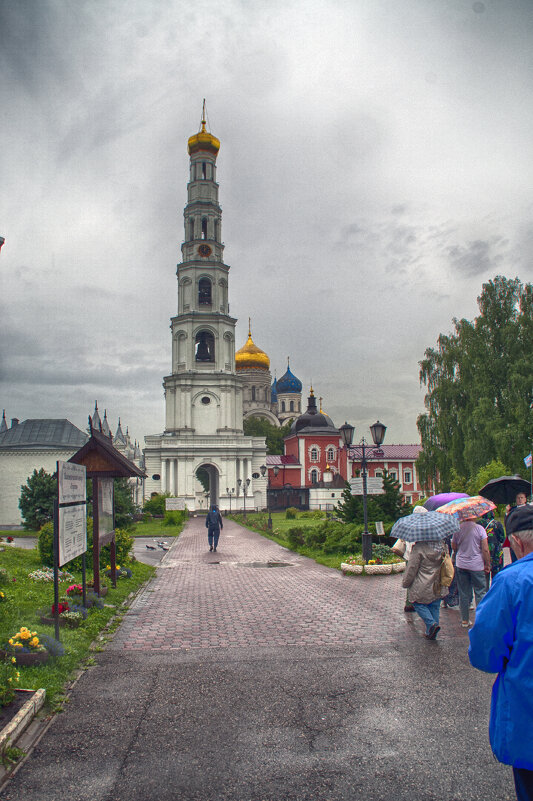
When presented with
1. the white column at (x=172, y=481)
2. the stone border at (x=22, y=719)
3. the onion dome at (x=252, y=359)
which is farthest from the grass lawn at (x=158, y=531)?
the onion dome at (x=252, y=359)

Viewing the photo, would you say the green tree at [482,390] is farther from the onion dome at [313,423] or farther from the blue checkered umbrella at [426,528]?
the onion dome at [313,423]

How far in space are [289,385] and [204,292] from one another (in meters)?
40.7

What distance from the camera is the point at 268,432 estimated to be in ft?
255

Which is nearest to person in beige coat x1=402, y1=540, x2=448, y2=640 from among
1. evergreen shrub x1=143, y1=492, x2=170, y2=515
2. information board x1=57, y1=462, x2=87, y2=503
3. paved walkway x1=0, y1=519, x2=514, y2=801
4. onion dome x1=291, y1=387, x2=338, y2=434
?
paved walkway x1=0, y1=519, x2=514, y2=801

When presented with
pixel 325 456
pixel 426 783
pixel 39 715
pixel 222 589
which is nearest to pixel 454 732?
pixel 426 783

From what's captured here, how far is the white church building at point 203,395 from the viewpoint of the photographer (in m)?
50.0

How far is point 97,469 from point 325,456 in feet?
160

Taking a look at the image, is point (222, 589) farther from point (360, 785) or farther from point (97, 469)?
point (360, 785)

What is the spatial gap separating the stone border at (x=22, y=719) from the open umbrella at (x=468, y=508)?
568 centimetres

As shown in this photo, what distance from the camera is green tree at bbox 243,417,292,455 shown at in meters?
76.7

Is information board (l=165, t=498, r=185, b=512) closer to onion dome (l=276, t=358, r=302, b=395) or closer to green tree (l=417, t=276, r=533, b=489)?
green tree (l=417, t=276, r=533, b=489)

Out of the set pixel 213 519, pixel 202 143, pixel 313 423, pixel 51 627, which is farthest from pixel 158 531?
pixel 202 143

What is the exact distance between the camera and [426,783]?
13.3 ft

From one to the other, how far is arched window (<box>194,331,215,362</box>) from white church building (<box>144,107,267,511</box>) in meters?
0.09
